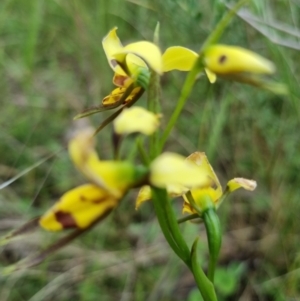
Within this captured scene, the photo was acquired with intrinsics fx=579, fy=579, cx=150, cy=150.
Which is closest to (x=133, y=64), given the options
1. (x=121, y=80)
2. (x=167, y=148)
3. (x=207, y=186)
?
(x=121, y=80)

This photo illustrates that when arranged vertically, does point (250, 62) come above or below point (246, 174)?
above

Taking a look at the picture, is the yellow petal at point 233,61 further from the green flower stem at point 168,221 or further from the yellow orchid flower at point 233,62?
the green flower stem at point 168,221

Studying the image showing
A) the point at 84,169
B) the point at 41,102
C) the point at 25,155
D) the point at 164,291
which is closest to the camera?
the point at 84,169

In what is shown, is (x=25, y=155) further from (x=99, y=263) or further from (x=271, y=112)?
(x=271, y=112)

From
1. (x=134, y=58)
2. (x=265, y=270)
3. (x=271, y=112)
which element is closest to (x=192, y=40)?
(x=271, y=112)

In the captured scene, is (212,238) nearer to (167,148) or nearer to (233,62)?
(233,62)

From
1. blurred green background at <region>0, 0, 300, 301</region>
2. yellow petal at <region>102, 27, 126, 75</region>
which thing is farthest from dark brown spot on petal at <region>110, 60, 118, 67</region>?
blurred green background at <region>0, 0, 300, 301</region>
